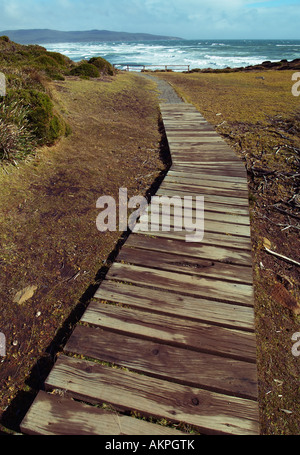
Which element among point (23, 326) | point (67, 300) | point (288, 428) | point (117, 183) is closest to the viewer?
point (288, 428)

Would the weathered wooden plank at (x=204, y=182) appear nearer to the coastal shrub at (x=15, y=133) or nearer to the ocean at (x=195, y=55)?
the coastal shrub at (x=15, y=133)

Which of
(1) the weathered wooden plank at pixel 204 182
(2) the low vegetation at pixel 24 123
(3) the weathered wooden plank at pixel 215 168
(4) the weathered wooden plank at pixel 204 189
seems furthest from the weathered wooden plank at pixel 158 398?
(2) the low vegetation at pixel 24 123

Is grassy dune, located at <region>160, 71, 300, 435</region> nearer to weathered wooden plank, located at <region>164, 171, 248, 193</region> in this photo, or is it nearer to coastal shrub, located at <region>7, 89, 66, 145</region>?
weathered wooden plank, located at <region>164, 171, 248, 193</region>

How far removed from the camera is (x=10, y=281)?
9.07 feet

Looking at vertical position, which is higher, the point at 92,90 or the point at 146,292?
the point at 92,90

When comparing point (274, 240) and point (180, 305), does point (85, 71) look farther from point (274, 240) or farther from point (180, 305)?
point (180, 305)

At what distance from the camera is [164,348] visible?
6.70 ft

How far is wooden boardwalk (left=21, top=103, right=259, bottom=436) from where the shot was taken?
1.67 m

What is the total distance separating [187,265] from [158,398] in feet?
4.37

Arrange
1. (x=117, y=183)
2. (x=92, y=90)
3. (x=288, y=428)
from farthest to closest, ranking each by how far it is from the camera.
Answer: (x=92, y=90)
(x=117, y=183)
(x=288, y=428)
